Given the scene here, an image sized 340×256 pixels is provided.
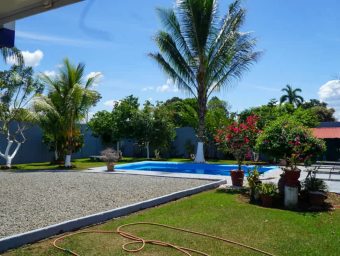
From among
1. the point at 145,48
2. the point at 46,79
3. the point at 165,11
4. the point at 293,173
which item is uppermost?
the point at 165,11

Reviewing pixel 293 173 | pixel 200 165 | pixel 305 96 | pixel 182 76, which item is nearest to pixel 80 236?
pixel 293 173

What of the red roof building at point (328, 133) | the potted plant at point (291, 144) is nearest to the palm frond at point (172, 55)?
the red roof building at point (328, 133)

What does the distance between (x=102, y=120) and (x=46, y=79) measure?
6.06 meters

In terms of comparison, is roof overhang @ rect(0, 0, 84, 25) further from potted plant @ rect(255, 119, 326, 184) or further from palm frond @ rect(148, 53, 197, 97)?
palm frond @ rect(148, 53, 197, 97)

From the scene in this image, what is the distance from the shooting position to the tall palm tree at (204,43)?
1570 centimetres

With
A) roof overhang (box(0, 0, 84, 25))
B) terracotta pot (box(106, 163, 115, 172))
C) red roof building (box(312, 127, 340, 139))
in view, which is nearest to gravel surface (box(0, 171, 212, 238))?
terracotta pot (box(106, 163, 115, 172))

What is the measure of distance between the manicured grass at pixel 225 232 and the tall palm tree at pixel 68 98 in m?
9.96

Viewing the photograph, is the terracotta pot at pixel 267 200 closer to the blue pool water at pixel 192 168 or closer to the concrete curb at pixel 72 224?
the concrete curb at pixel 72 224

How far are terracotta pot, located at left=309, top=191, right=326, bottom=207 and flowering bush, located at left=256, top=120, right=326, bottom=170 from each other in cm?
71

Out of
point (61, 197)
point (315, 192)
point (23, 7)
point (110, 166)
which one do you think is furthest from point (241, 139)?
point (23, 7)

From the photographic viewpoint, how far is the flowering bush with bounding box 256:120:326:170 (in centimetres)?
694

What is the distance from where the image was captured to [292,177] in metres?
6.49

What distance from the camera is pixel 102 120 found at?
21.4 metres

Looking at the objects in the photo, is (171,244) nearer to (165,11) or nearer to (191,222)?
(191,222)
